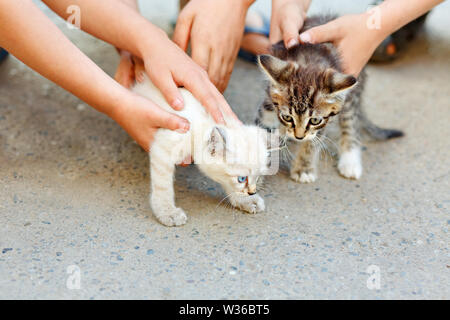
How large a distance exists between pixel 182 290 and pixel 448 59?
262 cm

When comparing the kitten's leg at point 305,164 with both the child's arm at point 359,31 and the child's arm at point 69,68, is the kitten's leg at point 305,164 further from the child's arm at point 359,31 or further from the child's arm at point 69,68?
the child's arm at point 69,68

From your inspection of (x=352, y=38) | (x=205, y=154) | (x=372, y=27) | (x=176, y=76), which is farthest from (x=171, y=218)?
(x=372, y=27)

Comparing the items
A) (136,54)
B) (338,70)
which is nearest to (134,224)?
(136,54)

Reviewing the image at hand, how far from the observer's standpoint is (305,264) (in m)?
1.57

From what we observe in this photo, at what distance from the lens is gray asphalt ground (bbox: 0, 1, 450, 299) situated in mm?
1472

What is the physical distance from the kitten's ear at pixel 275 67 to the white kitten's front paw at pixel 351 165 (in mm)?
624

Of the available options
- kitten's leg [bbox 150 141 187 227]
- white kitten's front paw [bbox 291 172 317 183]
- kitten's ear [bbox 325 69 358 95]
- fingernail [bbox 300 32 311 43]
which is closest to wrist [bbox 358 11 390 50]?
fingernail [bbox 300 32 311 43]

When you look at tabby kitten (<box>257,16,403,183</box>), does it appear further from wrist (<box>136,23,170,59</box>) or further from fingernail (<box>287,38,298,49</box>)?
wrist (<box>136,23,170,59</box>)

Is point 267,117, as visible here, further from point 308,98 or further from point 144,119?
point 144,119

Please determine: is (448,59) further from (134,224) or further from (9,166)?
(9,166)

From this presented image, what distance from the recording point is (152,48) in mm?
1829

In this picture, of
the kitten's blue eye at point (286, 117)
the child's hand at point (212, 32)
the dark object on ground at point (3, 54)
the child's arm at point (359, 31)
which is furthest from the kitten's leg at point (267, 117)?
the dark object on ground at point (3, 54)

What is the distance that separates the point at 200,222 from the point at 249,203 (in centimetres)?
22
